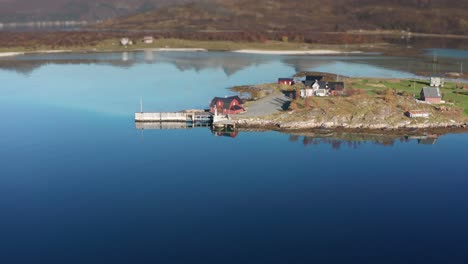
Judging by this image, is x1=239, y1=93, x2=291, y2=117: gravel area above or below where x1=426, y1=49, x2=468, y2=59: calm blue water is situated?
below

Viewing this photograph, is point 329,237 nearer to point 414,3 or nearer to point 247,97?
point 247,97

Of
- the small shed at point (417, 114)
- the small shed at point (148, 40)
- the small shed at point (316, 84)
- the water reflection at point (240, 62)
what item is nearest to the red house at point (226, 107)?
the small shed at point (316, 84)

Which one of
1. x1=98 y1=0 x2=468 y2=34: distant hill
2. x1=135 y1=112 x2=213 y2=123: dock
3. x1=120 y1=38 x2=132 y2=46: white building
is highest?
x1=98 y1=0 x2=468 y2=34: distant hill

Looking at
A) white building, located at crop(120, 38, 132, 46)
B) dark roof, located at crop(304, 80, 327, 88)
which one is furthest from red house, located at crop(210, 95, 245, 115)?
white building, located at crop(120, 38, 132, 46)

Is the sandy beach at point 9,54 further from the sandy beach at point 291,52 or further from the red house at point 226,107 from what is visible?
the red house at point 226,107

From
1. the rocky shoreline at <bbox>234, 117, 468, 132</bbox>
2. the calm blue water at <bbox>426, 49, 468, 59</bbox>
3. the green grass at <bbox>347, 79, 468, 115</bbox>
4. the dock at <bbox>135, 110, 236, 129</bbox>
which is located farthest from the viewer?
the calm blue water at <bbox>426, 49, 468, 59</bbox>

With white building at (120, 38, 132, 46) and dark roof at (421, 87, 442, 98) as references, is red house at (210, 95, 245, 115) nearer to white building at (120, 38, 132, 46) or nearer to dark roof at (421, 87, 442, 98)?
dark roof at (421, 87, 442, 98)

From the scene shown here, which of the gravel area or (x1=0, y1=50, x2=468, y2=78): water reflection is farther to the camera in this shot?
(x1=0, y1=50, x2=468, y2=78): water reflection

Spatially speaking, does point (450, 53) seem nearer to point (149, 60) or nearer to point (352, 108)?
point (149, 60)
